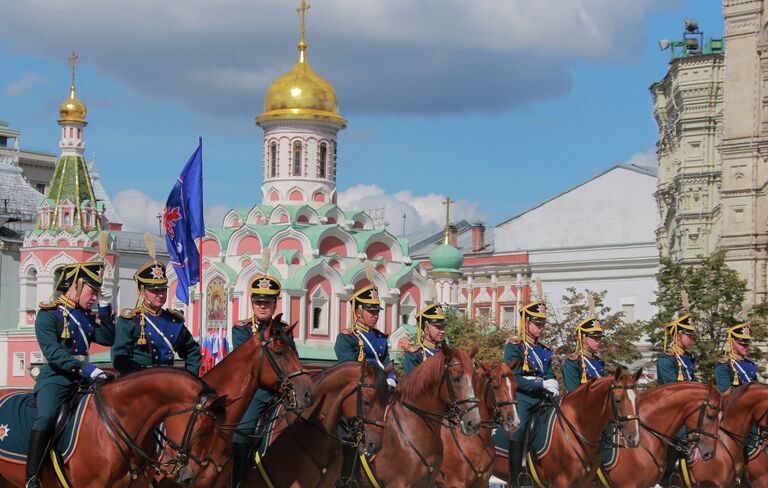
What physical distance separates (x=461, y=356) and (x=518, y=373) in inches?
105

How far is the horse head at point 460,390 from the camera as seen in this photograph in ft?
47.6

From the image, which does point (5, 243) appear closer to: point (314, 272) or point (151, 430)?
point (314, 272)

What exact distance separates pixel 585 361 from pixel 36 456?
812cm

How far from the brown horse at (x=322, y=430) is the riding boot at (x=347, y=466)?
71cm

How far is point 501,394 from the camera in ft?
51.7

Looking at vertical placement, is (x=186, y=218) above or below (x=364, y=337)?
above

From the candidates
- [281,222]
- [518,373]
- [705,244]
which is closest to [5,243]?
[281,222]

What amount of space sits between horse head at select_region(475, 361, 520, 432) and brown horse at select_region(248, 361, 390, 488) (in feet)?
6.49

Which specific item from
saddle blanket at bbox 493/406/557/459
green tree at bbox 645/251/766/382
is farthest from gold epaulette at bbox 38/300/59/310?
green tree at bbox 645/251/766/382

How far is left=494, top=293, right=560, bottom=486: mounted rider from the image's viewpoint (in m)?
17.0

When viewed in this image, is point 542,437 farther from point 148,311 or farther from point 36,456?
point 36,456

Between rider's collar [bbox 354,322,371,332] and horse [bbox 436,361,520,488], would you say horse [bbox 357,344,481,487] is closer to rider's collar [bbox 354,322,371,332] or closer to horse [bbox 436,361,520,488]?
horse [bbox 436,361,520,488]

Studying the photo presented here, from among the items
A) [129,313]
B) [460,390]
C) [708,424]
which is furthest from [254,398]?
[708,424]

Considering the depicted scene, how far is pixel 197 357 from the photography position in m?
14.2
